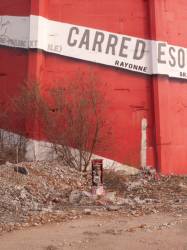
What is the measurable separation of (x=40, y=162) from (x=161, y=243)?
6.32m

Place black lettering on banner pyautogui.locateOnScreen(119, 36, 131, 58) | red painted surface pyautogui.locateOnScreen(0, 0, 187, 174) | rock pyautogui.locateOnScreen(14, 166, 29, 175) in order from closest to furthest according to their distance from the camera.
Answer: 1. rock pyautogui.locateOnScreen(14, 166, 29, 175)
2. red painted surface pyautogui.locateOnScreen(0, 0, 187, 174)
3. black lettering on banner pyautogui.locateOnScreen(119, 36, 131, 58)

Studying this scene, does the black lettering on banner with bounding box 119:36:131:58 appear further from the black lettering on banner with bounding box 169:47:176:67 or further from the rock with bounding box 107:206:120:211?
the rock with bounding box 107:206:120:211

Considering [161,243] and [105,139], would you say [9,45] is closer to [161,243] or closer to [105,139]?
[105,139]

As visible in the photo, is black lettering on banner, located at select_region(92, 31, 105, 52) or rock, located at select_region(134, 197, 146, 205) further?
black lettering on banner, located at select_region(92, 31, 105, 52)

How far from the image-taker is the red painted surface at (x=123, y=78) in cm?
1384

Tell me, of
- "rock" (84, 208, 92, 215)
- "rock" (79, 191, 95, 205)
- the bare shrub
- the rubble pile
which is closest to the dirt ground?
"rock" (84, 208, 92, 215)

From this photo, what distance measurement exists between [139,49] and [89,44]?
56.2 inches

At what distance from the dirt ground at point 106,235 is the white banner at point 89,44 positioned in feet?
21.7

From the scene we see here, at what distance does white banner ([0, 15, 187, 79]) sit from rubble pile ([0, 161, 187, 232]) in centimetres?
318

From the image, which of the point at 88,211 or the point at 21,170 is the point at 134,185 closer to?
the point at 21,170

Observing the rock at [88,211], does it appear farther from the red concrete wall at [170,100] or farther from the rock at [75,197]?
the red concrete wall at [170,100]

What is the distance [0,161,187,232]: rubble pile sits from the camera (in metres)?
8.49

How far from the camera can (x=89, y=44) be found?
13969 millimetres

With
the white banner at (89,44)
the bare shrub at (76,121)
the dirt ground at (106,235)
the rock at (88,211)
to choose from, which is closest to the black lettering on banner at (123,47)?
the white banner at (89,44)
